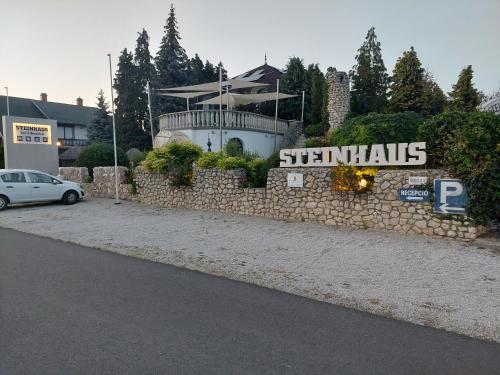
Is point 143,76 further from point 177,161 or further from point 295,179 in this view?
point 295,179

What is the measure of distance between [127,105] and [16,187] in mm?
25291

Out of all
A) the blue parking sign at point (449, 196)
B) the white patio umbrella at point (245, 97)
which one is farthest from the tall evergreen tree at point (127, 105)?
the blue parking sign at point (449, 196)

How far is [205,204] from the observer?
12.7 metres

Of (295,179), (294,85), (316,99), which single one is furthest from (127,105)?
(295,179)

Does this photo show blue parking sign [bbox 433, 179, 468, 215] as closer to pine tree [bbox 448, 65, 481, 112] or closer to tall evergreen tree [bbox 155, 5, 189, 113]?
pine tree [bbox 448, 65, 481, 112]

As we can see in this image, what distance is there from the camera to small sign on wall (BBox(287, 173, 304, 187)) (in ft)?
33.4

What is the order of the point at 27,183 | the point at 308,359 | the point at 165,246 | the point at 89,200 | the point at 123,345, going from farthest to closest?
the point at 89,200 < the point at 27,183 < the point at 165,246 < the point at 123,345 < the point at 308,359

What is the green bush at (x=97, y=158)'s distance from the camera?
19.1 meters

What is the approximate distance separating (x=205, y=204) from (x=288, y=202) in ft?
11.3

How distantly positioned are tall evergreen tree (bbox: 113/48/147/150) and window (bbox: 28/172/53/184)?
68.1 ft

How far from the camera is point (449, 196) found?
783 cm

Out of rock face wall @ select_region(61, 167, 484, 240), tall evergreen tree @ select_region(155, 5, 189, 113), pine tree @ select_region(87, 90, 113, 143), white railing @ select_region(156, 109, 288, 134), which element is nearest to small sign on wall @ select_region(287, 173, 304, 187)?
rock face wall @ select_region(61, 167, 484, 240)

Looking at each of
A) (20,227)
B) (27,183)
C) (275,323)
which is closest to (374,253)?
(275,323)

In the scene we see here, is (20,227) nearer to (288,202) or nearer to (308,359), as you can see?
(288,202)
